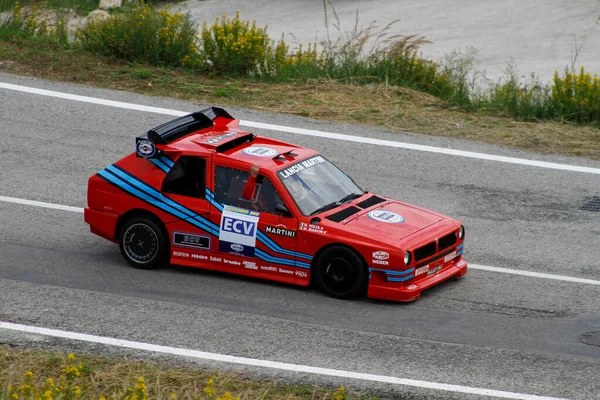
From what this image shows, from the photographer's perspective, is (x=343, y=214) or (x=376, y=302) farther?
(x=343, y=214)

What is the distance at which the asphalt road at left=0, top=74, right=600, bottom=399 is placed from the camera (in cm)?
891

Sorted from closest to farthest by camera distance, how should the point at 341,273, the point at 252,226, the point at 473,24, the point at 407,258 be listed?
the point at 407,258, the point at 341,273, the point at 252,226, the point at 473,24

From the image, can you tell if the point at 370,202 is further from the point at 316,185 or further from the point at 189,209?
the point at 189,209

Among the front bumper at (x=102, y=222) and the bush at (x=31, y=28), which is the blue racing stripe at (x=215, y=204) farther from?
the bush at (x=31, y=28)

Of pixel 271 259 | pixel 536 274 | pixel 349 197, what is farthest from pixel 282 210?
pixel 536 274

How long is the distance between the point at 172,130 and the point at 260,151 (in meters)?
1.13

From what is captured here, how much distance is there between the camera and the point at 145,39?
1838 centimetres

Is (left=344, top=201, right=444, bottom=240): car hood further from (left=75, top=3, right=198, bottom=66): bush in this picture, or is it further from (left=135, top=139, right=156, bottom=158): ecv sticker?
(left=75, top=3, right=198, bottom=66): bush

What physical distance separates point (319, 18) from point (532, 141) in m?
20.3

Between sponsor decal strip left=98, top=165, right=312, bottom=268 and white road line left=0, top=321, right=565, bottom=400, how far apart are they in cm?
183

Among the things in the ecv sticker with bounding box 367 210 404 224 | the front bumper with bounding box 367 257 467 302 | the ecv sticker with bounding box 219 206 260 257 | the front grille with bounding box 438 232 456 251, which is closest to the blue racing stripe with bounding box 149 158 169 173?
the ecv sticker with bounding box 219 206 260 257

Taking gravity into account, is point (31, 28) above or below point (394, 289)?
above

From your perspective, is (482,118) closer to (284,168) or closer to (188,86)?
(188,86)

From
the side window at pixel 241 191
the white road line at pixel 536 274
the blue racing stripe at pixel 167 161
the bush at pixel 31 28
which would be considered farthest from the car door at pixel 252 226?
the bush at pixel 31 28
